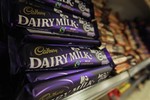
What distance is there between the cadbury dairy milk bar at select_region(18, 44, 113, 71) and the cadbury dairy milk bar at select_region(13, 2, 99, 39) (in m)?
0.05

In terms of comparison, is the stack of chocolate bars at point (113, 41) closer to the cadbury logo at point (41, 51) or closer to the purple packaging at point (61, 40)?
the purple packaging at point (61, 40)

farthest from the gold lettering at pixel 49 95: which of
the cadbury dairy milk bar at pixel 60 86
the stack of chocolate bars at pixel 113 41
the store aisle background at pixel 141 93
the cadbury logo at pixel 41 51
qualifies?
the store aisle background at pixel 141 93

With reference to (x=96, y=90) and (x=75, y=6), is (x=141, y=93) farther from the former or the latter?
(x=75, y=6)

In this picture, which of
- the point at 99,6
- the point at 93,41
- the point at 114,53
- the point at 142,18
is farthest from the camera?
the point at 142,18

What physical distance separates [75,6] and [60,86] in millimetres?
319

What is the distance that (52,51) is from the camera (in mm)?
495

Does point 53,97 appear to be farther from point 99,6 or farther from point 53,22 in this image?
point 99,6

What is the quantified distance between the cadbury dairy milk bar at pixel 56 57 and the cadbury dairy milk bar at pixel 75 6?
14 centimetres

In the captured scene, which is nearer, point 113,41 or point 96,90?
point 96,90

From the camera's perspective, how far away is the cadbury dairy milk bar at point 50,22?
1.54 feet

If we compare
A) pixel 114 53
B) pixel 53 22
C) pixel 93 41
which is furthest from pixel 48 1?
pixel 114 53

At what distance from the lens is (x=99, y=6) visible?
1185 millimetres

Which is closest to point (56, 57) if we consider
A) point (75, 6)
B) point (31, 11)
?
point (31, 11)

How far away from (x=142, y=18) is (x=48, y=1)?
180 cm
